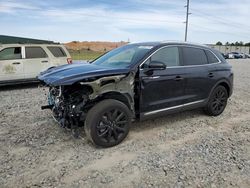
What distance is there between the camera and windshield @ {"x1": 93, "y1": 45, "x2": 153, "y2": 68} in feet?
15.4

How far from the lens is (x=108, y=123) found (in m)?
4.19

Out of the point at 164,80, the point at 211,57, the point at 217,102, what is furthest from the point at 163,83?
the point at 217,102

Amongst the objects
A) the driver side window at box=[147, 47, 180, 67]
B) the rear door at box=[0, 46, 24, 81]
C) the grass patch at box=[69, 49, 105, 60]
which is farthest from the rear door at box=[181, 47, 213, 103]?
the grass patch at box=[69, 49, 105, 60]

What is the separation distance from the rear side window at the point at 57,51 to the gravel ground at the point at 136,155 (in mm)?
4857

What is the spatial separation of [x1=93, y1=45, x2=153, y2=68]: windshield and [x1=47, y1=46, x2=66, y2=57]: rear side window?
533 centimetres

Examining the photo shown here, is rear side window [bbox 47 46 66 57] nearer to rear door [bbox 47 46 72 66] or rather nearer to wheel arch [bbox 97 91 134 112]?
rear door [bbox 47 46 72 66]

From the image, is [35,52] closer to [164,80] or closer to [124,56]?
[124,56]

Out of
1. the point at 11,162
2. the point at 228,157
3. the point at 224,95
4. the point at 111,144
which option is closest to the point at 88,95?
the point at 111,144

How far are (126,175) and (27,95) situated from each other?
19.2 ft

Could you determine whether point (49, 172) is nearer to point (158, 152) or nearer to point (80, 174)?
point (80, 174)

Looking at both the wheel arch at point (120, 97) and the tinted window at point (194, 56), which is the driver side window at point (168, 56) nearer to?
the tinted window at point (194, 56)

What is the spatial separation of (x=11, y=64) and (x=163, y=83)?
6.69m

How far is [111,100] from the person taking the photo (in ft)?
13.8

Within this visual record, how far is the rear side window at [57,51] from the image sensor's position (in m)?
10.3
